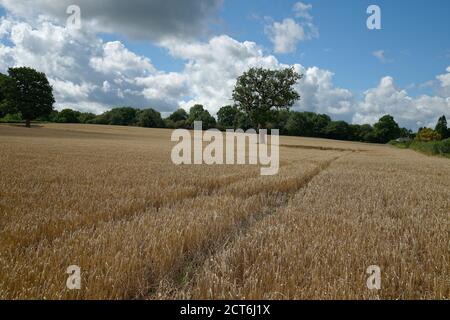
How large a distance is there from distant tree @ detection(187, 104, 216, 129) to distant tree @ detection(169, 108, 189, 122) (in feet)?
9.00

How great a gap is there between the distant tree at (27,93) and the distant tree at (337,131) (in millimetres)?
91487

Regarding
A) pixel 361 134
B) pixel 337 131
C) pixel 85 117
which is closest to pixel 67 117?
pixel 85 117

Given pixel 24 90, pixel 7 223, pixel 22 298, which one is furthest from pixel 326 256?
pixel 24 90

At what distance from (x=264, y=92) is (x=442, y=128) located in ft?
353

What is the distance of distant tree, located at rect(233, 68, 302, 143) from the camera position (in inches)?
1960

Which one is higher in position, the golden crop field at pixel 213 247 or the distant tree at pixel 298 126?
the distant tree at pixel 298 126

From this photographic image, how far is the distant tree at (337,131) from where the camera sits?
11694 centimetres

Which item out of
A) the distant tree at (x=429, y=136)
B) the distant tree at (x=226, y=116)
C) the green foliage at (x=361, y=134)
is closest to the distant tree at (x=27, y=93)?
the distant tree at (x=226, y=116)

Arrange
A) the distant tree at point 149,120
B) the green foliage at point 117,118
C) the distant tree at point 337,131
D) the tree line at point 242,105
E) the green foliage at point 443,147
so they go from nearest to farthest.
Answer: the green foliage at point 443,147 < the tree line at point 242,105 < the distant tree at point 149,120 < the distant tree at point 337,131 < the green foliage at point 117,118

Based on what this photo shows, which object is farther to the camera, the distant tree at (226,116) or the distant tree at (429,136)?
the distant tree at (226,116)

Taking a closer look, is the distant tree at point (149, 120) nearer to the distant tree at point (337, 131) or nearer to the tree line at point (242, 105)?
the tree line at point (242, 105)

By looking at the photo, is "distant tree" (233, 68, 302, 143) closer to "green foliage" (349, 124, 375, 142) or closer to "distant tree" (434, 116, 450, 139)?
"green foliage" (349, 124, 375, 142)

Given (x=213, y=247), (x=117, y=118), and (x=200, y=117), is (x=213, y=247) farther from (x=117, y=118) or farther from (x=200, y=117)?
(x=117, y=118)
